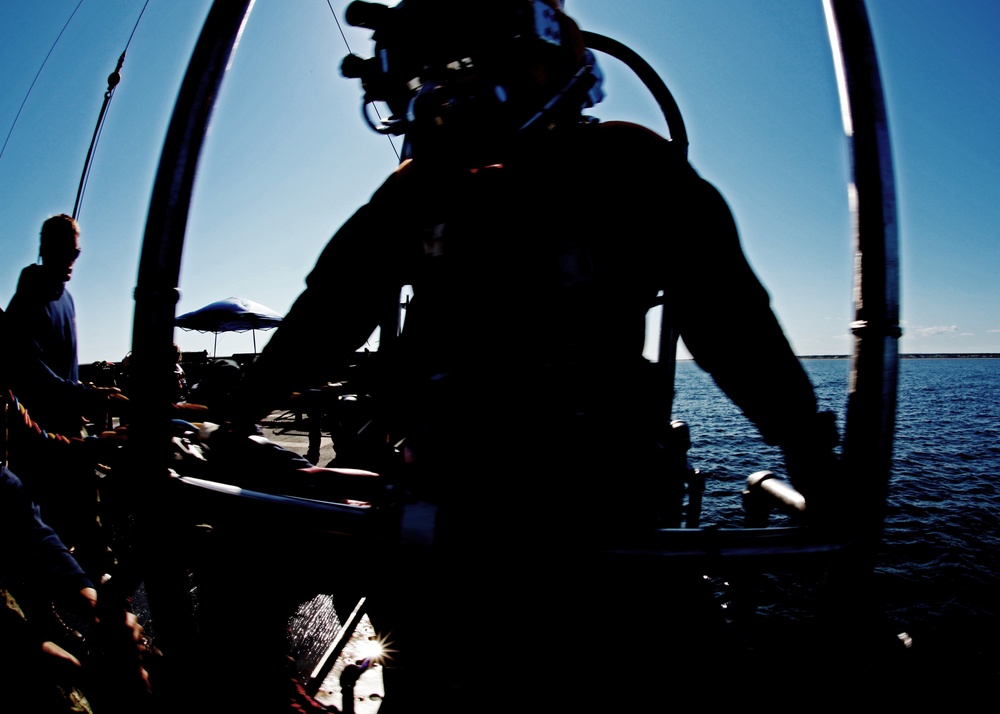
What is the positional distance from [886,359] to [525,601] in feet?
3.35

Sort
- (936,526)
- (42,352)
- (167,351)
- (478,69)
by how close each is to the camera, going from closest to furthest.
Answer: (478,69), (167,351), (42,352), (936,526)

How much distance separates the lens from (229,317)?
57.4ft

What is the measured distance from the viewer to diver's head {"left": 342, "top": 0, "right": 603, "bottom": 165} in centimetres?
111

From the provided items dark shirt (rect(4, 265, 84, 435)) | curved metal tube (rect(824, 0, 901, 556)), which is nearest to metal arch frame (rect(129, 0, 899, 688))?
curved metal tube (rect(824, 0, 901, 556))

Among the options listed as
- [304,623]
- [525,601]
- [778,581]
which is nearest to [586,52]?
[525,601]

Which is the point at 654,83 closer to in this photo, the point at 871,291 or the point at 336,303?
the point at 871,291

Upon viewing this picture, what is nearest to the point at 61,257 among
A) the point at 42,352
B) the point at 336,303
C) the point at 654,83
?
the point at 42,352

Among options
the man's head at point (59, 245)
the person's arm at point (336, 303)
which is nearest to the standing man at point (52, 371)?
the man's head at point (59, 245)

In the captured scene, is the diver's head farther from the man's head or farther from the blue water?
the man's head

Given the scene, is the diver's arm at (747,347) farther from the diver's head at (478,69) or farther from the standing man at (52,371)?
the standing man at (52,371)

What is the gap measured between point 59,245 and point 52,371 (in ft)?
3.40

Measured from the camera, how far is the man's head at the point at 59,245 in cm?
347

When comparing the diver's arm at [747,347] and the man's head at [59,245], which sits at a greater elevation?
the man's head at [59,245]

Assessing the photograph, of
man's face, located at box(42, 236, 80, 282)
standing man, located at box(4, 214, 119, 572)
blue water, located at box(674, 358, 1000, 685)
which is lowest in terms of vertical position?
blue water, located at box(674, 358, 1000, 685)
